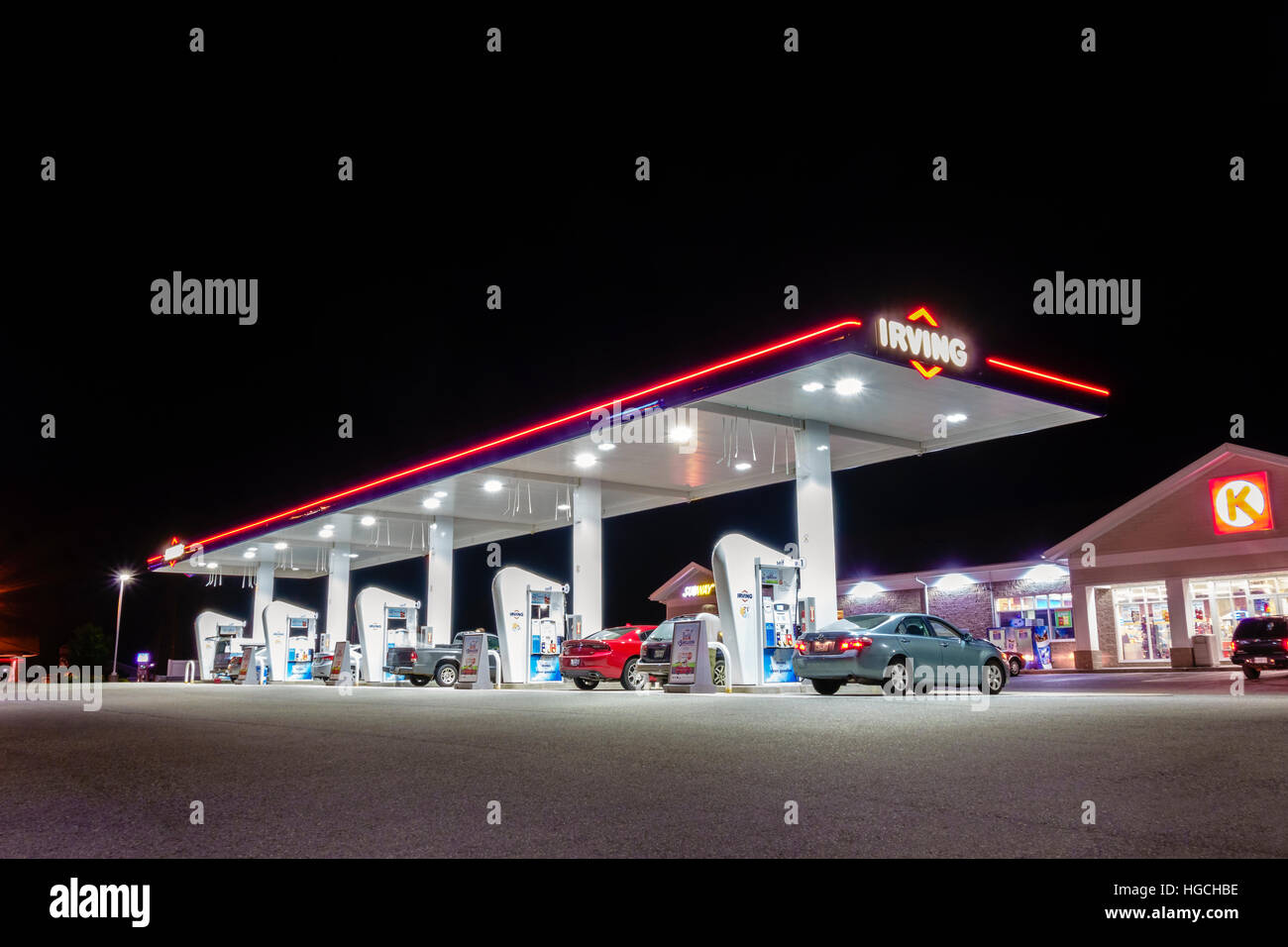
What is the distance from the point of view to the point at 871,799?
4805mm

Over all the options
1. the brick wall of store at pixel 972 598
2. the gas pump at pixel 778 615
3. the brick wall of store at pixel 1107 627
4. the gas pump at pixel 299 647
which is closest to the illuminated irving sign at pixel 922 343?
the gas pump at pixel 778 615

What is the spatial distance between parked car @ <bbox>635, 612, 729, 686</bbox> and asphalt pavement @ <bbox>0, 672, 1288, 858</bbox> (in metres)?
8.56

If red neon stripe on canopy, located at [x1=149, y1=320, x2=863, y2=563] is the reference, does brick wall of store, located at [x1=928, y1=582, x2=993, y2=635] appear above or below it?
below

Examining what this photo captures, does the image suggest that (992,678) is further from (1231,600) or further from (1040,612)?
(1040,612)

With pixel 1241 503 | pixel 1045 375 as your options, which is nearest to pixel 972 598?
pixel 1241 503

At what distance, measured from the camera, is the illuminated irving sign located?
1697 cm

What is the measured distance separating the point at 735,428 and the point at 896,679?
8.64 metres

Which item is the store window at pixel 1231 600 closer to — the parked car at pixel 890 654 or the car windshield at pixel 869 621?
the parked car at pixel 890 654

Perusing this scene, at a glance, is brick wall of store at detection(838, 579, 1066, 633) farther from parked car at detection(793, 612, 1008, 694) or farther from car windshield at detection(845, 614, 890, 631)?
car windshield at detection(845, 614, 890, 631)

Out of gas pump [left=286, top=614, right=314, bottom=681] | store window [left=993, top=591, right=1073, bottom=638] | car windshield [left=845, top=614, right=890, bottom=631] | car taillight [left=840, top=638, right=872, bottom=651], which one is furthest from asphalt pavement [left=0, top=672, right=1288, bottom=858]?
gas pump [left=286, top=614, right=314, bottom=681]

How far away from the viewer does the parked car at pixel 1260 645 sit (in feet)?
66.7
